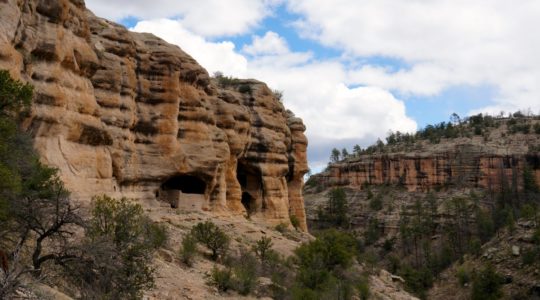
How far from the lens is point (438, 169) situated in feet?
265

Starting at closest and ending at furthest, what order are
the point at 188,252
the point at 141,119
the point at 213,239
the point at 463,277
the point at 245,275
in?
1. the point at 245,275
2. the point at 188,252
3. the point at 213,239
4. the point at 141,119
5. the point at 463,277

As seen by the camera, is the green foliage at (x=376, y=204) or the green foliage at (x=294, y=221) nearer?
the green foliage at (x=294, y=221)

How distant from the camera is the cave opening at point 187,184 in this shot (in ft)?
94.5

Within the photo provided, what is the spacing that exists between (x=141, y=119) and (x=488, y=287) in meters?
27.3

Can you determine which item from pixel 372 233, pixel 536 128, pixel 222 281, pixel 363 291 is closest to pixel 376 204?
pixel 372 233

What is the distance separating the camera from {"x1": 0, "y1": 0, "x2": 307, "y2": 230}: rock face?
1686 cm

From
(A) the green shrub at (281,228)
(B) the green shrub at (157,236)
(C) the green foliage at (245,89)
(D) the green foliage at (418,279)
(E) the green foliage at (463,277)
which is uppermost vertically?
(C) the green foliage at (245,89)

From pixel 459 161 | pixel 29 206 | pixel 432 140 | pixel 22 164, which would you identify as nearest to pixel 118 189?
pixel 22 164

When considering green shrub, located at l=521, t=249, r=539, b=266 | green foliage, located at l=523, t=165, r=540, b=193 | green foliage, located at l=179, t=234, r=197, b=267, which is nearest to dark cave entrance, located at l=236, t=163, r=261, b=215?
green foliage, located at l=179, t=234, r=197, b=267

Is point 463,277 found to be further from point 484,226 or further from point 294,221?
point 484,226

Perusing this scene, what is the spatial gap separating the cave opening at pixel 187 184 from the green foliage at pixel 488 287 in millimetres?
21625

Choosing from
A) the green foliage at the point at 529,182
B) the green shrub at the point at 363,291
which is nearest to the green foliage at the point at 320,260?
the green shrub at the point at 363,291

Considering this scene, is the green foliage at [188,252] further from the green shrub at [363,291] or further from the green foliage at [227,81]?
the green foliage at [227,81]

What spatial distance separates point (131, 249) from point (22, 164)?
3253mm
